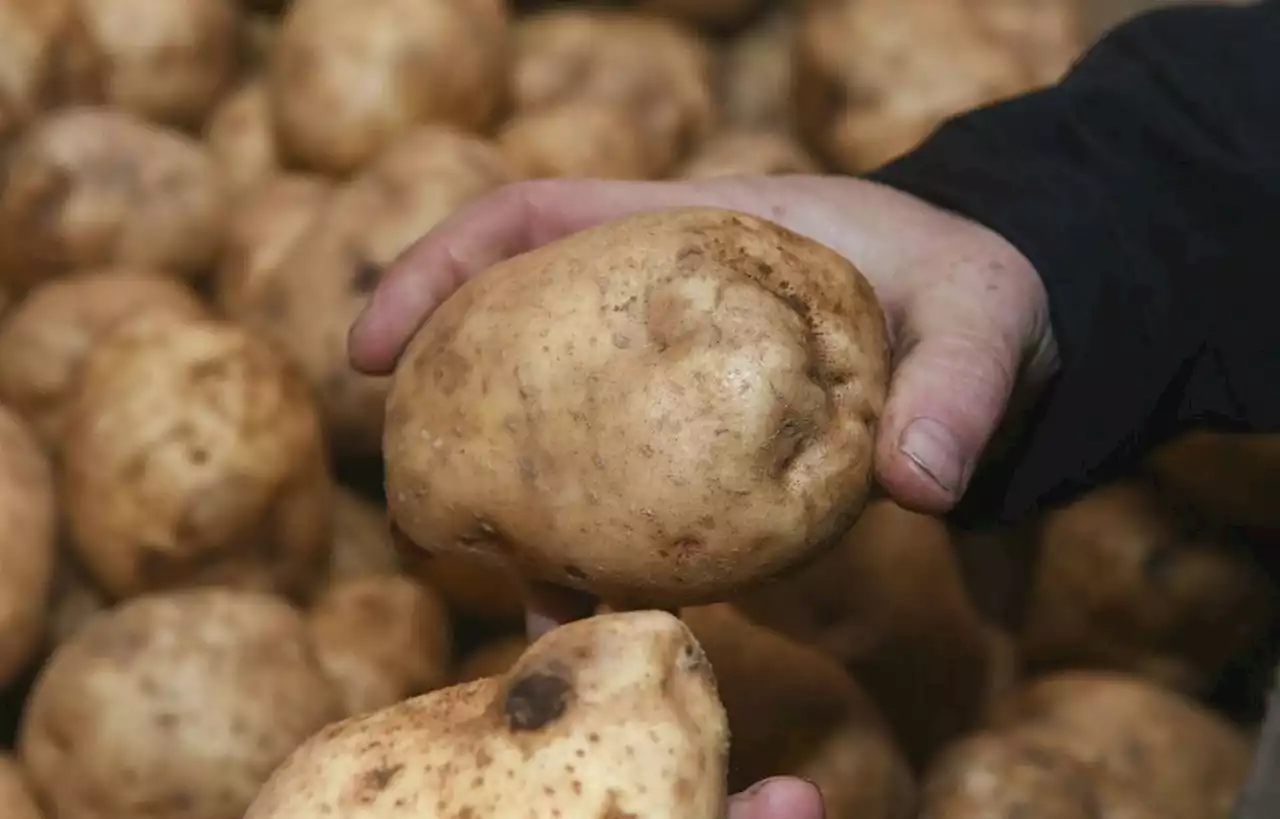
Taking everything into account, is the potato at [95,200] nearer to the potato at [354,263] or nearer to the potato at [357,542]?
the potato at [354,263]

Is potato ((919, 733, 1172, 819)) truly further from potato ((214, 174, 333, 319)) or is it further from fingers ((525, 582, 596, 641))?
potato ((214, 174, 333, 319))

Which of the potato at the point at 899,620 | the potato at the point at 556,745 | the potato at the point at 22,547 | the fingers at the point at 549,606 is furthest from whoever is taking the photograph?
the potato at the point at 899,620

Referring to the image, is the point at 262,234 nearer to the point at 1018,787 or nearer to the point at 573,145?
the point at 573,145

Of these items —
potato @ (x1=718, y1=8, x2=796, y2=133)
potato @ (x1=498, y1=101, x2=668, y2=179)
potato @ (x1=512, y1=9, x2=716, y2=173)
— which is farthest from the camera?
potato @ (x1=718, y1=8, x2=796, y2=133)

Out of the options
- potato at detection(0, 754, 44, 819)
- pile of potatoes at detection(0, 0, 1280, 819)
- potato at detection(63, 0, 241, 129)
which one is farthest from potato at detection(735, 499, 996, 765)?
potato at detection(63, 0, 241, 129)

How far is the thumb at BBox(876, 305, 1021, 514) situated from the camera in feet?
2.37

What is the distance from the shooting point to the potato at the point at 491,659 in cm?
108

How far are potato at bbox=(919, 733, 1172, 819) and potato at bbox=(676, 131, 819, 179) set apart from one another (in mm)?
632

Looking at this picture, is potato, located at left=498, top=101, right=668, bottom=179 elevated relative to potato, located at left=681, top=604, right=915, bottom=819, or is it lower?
elevated

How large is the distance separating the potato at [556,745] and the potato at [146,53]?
3.07 feet

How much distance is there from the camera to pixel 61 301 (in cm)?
120

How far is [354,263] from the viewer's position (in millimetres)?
1184

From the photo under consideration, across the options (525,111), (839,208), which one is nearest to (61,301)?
(525,111)

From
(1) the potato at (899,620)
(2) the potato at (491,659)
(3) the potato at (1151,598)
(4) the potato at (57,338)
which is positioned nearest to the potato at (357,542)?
(2) the potato at (491,659)
